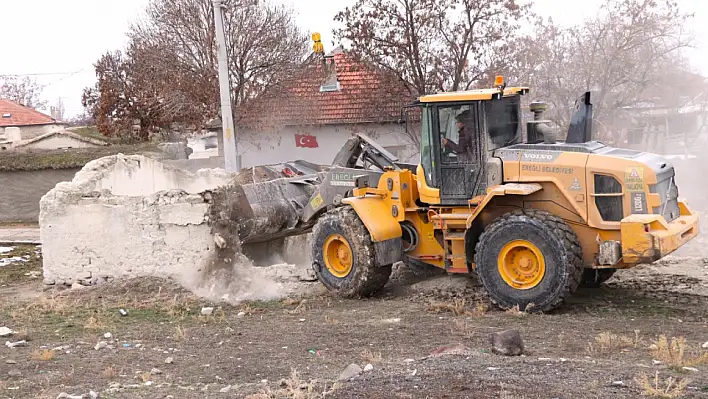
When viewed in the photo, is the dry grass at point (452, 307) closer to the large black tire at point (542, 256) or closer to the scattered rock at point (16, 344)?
the large black tire at point (542, 256)

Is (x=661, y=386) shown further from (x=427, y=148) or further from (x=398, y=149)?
(x=398, y=149)


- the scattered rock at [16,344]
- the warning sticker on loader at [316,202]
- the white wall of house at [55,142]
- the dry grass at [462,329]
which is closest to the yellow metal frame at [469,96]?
the warning sticker on loader at [316,202]

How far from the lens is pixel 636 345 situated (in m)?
8.05

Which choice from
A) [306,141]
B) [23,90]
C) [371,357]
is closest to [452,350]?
[371,357]

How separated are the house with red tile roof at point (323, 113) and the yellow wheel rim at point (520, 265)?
10963mm

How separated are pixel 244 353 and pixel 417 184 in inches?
139

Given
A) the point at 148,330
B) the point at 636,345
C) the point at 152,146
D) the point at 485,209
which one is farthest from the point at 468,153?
the point at 152,146

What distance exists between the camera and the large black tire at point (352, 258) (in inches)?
428

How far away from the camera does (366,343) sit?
8734mm

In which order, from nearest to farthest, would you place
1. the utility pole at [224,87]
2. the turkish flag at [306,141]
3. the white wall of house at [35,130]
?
1. the utility pole at [224,87]
2. the turkish flag at [306,141]
3. the white wall of house at [35,130]

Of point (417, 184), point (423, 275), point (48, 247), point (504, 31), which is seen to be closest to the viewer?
point (417, 184)

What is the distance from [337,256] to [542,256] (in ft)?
9.72

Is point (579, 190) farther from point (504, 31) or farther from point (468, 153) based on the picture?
point (504, 31)

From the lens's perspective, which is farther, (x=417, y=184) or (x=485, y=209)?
(x=417, y=184)
